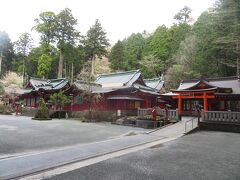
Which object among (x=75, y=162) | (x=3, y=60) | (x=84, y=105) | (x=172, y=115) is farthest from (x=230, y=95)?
(x=3, y=60)

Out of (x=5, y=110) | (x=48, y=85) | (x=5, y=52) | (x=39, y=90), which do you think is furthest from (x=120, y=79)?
(x=5, y=52)

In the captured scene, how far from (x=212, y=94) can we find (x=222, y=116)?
20.4 ft

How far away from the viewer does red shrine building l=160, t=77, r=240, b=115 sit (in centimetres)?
2275

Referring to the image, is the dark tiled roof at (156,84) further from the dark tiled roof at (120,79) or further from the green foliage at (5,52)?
the green foliage at (5,52)

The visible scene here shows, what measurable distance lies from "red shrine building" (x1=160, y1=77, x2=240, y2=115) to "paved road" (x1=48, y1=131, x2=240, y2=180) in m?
12.6

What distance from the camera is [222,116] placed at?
673 inches

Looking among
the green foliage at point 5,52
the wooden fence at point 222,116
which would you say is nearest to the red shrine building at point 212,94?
the wooden fence at point 222,116

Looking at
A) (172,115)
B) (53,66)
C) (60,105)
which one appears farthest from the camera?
(53,66)

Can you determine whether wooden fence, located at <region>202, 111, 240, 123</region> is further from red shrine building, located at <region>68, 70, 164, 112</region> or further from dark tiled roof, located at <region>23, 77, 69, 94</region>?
dark tiled roof, located at <region>23, 77, 69, 94</region>

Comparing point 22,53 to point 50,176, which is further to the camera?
point 22,53

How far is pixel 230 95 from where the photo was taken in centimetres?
2375

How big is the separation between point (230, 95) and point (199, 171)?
19320 millimetres

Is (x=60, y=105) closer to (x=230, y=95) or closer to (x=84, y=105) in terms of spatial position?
(x=84, y=105)

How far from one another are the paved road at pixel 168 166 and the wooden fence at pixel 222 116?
722 centimetres
